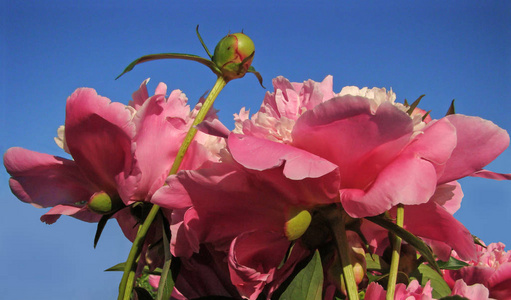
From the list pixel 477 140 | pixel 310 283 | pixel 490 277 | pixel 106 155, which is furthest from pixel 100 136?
pixel 490 277

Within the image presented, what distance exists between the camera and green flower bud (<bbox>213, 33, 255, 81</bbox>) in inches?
21.7

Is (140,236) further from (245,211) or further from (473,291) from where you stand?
(473,291)

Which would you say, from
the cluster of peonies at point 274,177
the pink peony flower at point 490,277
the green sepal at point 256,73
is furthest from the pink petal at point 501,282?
the green sepal at point 256,73

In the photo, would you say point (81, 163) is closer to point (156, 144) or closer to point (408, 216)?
point (156, 144)

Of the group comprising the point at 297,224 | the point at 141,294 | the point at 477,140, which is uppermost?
the point at 477,140

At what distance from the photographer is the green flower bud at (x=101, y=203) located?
1.72 ft

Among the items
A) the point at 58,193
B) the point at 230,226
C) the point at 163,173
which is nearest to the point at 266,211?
the point at 230,226

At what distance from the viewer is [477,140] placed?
440mm

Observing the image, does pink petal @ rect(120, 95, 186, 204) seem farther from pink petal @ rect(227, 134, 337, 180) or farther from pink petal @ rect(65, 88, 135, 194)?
pink petal @ rect(227, 134, 337, 180)

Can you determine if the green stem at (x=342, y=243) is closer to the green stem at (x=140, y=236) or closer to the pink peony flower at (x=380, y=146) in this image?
the pink peony flower at (x=380, y=146)

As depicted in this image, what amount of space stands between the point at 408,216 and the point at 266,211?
151 mm

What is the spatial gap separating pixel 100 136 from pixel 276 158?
229 mm

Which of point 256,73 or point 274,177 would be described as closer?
point 274,177

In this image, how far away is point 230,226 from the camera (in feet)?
1.50
